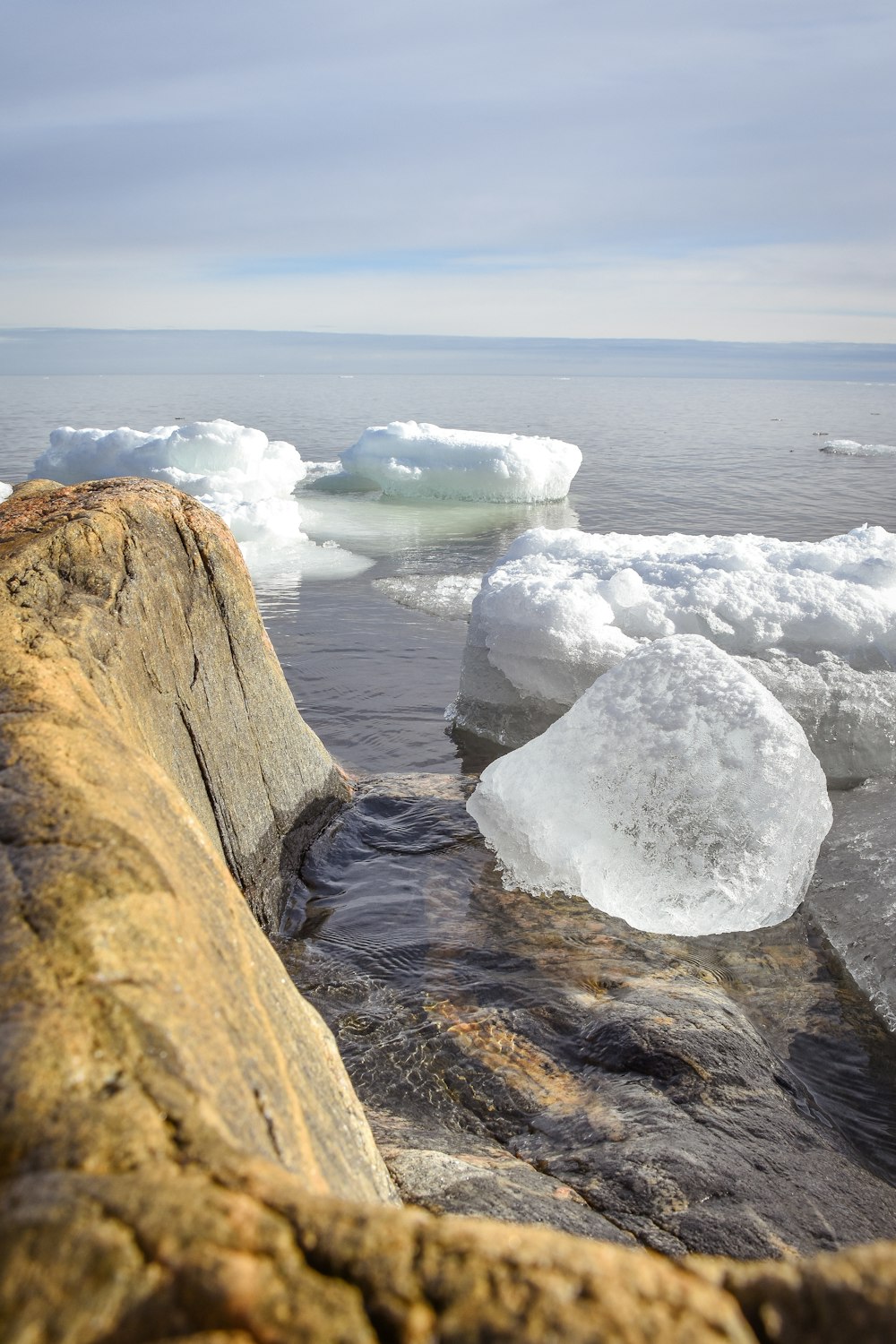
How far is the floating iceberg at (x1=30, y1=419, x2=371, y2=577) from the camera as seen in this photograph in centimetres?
1698

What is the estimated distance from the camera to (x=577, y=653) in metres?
7.64

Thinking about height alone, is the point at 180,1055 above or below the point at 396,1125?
above

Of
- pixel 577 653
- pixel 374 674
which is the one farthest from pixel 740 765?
pixel 374 674

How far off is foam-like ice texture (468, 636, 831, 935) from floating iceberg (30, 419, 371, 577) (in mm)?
11061

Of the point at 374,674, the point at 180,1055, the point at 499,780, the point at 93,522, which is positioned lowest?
the point at 374,674

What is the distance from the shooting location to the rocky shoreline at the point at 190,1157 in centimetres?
113

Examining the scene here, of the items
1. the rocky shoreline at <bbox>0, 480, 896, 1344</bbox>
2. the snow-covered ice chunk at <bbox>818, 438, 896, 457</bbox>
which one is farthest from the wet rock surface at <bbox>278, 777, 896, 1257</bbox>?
the snow-covered ice chunk at <bbox>818, 438, 896, 457</bbox>

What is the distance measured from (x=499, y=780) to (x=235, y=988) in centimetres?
376

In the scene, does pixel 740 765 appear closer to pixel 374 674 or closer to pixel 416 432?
pixel 374 674

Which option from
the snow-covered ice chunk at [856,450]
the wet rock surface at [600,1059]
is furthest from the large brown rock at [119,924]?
the snow-covered ice chunk at [856,450]

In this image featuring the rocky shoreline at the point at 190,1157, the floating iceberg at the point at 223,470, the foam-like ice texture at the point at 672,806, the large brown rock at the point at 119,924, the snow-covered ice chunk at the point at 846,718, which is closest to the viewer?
the rocky shoreline at the point at 190,1157

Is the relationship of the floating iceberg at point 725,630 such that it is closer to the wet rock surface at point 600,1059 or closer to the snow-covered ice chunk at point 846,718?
the snow-covered ice chunk at point 846,718

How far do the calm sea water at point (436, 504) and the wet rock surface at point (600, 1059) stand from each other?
3.00 meters

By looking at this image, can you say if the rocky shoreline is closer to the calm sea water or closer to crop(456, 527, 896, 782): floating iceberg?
crop(456, 527, 896, 782): floating iceberg
